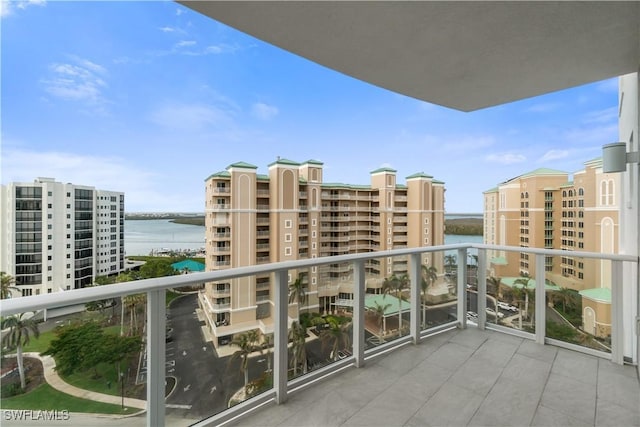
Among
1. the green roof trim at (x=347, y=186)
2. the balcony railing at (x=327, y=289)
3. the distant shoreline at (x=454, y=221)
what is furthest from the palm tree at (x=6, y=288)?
the green roof trim at (x=347, y=186)

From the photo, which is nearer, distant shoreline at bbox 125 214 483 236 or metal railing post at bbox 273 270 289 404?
metal railing post at bbox 273 270 289 404

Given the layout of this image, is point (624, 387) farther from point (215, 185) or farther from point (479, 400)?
point (215, 185)

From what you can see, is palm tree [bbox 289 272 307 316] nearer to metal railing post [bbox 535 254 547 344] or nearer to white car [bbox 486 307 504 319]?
white car [bbox 486 307 504 319]

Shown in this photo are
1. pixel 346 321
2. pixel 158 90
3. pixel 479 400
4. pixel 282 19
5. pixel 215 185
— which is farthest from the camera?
pixel 158 90

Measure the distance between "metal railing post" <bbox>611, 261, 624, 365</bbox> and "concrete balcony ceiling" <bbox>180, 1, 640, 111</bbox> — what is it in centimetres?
170

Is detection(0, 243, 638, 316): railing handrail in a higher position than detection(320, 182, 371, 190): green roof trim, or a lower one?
lower

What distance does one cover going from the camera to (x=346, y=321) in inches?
96.9

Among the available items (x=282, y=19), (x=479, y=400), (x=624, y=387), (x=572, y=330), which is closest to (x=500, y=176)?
(x=572, y=330)

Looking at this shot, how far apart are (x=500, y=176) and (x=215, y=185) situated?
41.2 ft

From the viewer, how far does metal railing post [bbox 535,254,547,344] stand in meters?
2.88

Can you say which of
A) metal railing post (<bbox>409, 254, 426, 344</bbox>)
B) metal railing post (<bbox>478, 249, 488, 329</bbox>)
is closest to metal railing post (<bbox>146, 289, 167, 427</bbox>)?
metal railing post (<bbox>409, 254, 426, 344</bbox>)

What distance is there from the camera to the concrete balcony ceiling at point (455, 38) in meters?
1.67

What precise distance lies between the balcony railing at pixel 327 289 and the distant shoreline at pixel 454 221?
5.04 meters

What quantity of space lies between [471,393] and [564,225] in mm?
6484
